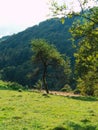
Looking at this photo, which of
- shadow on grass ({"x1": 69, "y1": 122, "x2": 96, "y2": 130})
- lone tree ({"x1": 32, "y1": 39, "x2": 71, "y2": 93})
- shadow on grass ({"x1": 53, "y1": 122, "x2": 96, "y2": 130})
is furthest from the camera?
lone tree ({"x1": 32, "y1": 39, "x2": 71, "y2": 93})

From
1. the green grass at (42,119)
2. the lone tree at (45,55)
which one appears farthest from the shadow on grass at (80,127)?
the lone tree at (45,55)

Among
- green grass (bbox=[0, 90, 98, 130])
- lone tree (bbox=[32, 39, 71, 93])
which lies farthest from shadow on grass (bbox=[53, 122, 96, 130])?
lone tree (bbox=[32, 39, 71, 93])

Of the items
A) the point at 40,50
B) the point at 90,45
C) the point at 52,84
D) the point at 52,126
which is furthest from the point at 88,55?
the point at 52,84

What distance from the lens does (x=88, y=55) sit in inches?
1222

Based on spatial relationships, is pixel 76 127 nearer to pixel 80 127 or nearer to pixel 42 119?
pixel 80 127

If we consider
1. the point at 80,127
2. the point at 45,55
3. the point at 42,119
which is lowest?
the point at 80,127

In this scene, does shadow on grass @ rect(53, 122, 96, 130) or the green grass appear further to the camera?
the green grass

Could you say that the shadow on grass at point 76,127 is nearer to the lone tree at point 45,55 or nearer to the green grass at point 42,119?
the green grass at point 42,119

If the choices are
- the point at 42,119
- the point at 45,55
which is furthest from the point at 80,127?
the point at 45,55

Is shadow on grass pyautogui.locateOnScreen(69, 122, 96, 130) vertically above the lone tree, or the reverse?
the lone tree

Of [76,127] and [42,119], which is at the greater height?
[42,119]

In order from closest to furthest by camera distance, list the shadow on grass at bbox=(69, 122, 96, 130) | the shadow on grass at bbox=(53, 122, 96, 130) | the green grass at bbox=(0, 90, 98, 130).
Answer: the shadow on grass at bbox=(53, 122, 96, 130) → the green grass at bbox=(0, 90, 98, 130) → the shadow on grass at bbox=(69, 122, 96, 130)

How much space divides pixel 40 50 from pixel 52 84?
101780mm

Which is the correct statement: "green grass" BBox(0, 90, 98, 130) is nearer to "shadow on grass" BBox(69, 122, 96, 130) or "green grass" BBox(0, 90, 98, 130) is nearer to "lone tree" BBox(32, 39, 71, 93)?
"shadow on grass" BBox(69, 122, 96, 130)
